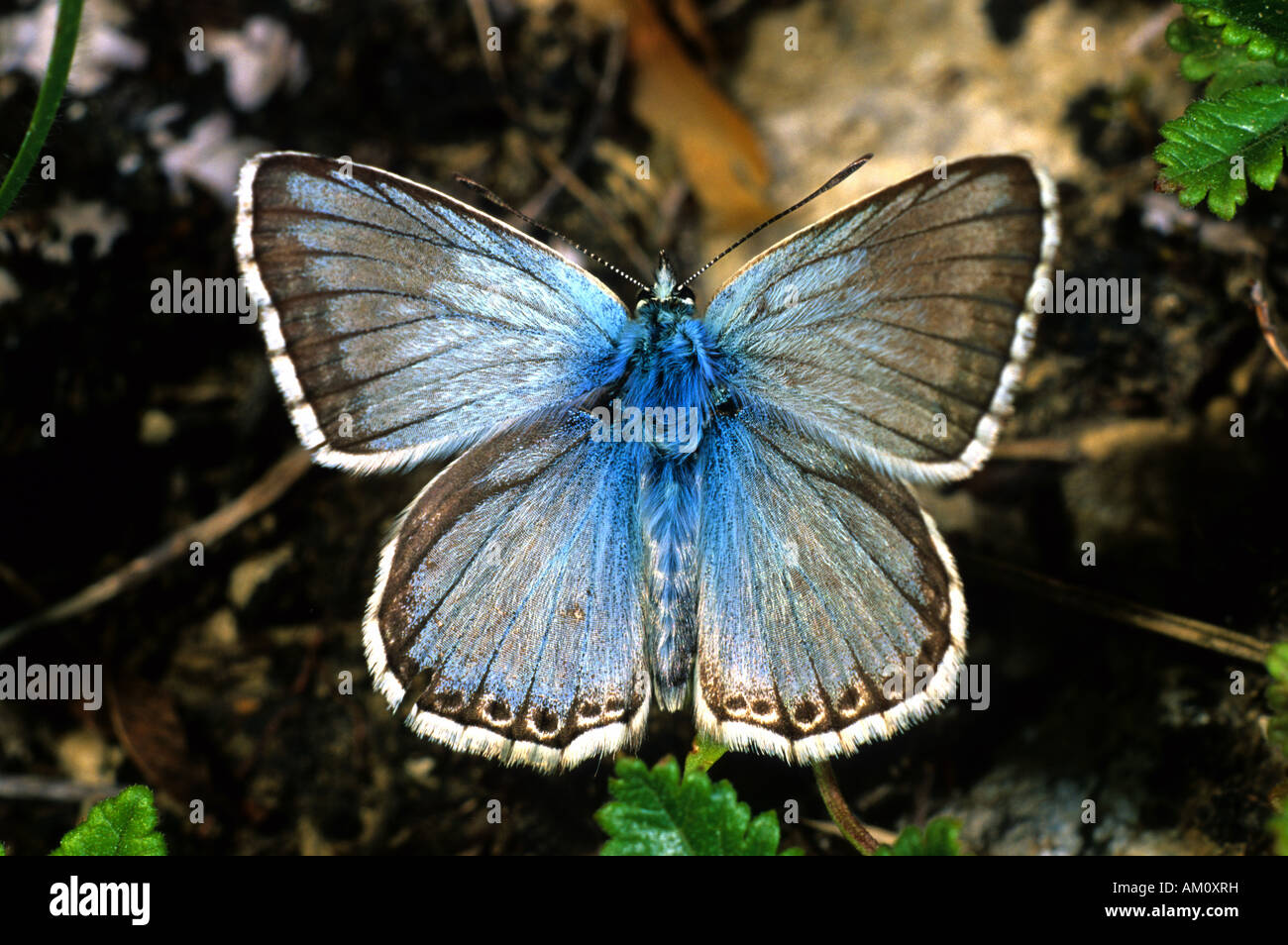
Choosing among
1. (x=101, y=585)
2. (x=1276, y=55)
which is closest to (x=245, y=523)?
(x=101, y=585)

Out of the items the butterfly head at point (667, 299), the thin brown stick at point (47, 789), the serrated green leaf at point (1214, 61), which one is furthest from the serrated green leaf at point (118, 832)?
the serrated green leaf at point (1214, 61)

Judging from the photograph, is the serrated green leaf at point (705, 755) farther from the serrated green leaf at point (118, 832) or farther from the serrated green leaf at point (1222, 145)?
the serrated green leaf at point (1222, 145)

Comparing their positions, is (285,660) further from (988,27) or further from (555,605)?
(988,27)

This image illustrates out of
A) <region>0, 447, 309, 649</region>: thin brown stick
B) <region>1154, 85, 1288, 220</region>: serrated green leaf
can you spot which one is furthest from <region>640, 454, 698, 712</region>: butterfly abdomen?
<region>0, 447, 309, 649</region>: thin brown stick

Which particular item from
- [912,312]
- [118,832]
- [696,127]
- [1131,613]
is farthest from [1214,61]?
[118,832]

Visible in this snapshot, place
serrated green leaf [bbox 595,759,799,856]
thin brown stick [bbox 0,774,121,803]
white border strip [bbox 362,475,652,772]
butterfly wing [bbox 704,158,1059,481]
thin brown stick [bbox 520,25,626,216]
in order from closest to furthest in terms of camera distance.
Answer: serrated green leaf [bbox 595,759,799,856] < butterfly wing [bbox 704,158,1059,481] < white border strip [bbox 362,475,652,772] < thin brown stick [bbox 0,774,121,803] < thin brown stick [bbox 520,25,626,216]

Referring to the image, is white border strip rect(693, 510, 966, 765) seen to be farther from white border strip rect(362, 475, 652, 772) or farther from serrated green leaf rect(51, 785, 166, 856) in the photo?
serrated green leaf rect(51, 785, 166, 856)
